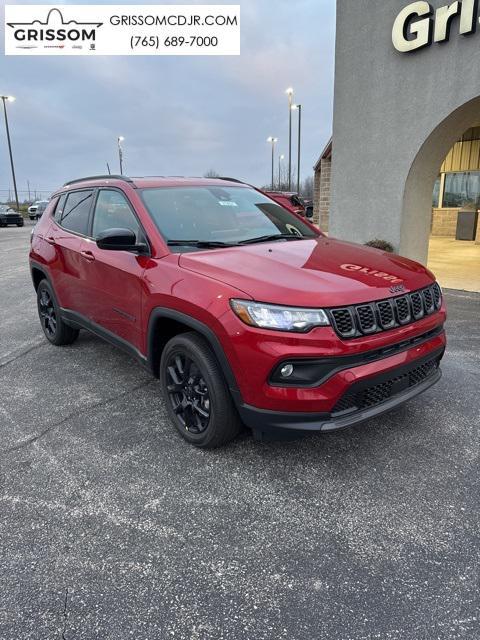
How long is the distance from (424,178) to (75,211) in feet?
21.3

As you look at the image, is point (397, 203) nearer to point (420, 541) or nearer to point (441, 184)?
point (420, 541)

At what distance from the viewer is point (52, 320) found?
17.7ft

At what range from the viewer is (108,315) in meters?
4.00

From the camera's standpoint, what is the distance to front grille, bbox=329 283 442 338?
8.40 ft

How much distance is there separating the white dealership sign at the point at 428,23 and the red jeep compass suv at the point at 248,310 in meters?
5.24

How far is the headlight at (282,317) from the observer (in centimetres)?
252

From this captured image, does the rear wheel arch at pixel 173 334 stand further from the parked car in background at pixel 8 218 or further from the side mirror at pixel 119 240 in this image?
the parked car in background at pixel 8 218

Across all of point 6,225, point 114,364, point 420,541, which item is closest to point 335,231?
point 114,364

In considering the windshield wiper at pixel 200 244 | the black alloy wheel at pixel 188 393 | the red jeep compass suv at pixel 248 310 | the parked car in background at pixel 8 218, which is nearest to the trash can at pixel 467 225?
the red jeep compass suv at pixel 248 310

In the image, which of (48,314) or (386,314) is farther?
(48,314)

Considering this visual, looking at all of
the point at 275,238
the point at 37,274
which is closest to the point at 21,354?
the point at 37,274

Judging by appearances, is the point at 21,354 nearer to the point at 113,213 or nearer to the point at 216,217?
the point at 113,213

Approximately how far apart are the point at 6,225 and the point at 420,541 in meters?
34.1

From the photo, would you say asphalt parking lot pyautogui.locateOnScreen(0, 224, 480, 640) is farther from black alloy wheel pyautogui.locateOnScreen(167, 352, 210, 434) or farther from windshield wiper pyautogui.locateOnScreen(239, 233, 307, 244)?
windshield wiper pyautogui.locateOnScreen(239, 233, 307, 244)
